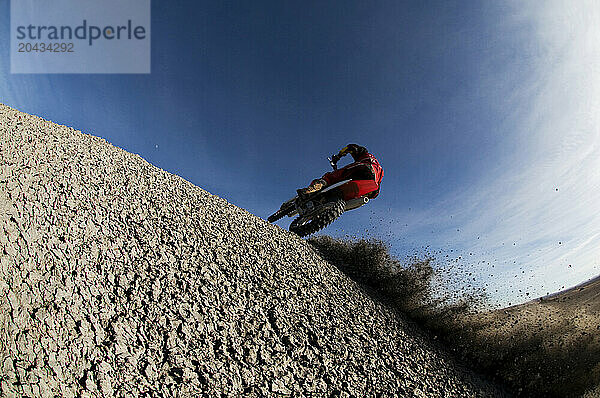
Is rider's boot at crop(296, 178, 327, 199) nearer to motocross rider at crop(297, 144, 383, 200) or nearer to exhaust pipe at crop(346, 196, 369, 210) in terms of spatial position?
motocross rider at crop(297, 144, 383, 200)

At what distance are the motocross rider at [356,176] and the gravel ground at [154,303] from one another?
2089mm

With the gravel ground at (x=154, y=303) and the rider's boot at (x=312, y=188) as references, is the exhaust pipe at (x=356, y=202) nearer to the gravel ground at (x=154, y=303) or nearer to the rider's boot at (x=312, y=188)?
the rider's boot at (x=312, y=188)

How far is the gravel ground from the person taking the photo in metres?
1.97

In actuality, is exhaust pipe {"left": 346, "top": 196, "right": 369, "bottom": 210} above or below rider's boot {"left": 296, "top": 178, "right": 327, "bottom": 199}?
below

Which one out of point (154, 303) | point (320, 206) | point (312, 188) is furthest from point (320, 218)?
point (154, 303)

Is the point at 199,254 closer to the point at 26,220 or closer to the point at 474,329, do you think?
the point at 26,220

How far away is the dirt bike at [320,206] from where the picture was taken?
221 inches

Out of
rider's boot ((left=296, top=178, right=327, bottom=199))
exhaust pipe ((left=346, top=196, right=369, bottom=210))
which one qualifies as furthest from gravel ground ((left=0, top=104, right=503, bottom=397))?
exhaust pipe ((left=346, top=196, right=369, bottom=210))

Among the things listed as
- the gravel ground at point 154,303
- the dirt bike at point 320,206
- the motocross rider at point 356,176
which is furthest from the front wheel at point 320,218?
the gravel ground at point 154,303

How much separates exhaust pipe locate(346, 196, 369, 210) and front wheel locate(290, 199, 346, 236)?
0.12 m

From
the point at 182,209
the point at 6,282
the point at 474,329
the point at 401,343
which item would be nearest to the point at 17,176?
the point at 6,282

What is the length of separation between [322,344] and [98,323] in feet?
6.65

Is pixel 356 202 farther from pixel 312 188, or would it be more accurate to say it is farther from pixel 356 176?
pixel 312 188

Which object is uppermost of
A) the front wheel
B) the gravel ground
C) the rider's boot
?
the rider's boot
